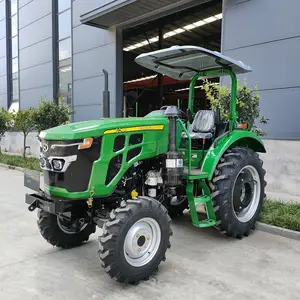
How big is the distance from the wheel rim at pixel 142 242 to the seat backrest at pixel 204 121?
192 centimetres

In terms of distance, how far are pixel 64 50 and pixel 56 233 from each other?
524 inches

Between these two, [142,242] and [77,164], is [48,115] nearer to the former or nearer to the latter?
[77,164]

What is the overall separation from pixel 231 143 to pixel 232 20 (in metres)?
5.29

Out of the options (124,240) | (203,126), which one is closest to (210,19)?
(203,126)

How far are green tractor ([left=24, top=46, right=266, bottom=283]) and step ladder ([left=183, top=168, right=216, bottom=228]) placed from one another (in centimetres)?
1

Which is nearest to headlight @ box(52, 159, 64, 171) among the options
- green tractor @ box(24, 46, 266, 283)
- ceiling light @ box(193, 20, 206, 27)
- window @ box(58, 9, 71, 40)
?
green tractor @ box(24, 46, 266, 283)

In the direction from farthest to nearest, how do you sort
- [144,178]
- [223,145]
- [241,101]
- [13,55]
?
1. [13,55]
2. [241,101]
3. [223,145]
4. [144,178]

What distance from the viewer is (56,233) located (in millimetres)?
4113

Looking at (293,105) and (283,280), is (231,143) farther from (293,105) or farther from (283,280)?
(293,105)

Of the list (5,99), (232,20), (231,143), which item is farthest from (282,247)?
(5,99)

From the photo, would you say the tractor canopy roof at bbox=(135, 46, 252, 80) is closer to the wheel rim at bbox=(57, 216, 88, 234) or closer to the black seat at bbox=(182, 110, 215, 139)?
the black seat at bbox=(182, 110, 215, 139)

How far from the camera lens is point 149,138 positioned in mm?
3820

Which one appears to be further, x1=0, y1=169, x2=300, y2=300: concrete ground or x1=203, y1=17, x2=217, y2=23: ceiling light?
x1=203, y1=17, x2=217, y2=23: ceiling light

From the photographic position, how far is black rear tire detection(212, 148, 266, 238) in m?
4.32
